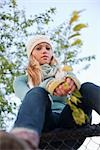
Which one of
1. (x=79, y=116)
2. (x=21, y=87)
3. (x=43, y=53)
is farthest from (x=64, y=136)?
(x=43, y=53)

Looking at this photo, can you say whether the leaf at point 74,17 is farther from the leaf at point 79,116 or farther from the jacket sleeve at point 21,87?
the jacket sleeve at point 21,87

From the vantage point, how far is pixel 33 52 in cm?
199

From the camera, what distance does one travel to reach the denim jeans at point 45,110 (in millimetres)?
1192

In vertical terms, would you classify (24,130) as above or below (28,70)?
below

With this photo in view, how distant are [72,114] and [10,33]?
177 inches

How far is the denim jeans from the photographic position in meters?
1.19

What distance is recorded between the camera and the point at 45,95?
4.58 feet

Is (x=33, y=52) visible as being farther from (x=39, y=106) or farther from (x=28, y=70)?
(x=39, y=106)

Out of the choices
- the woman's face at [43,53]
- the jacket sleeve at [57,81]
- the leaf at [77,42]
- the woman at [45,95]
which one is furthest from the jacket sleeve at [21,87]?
the leaf at [77,42]

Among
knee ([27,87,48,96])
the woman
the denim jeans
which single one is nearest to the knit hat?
the woman

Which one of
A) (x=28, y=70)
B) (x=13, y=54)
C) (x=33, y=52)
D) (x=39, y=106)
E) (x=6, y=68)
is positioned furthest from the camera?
(x=13, y=54)

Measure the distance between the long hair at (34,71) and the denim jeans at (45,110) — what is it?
21cm

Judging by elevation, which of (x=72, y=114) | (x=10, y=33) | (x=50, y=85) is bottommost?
(x=72, y=114)

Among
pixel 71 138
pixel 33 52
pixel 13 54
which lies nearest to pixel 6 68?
pixel 13 54
